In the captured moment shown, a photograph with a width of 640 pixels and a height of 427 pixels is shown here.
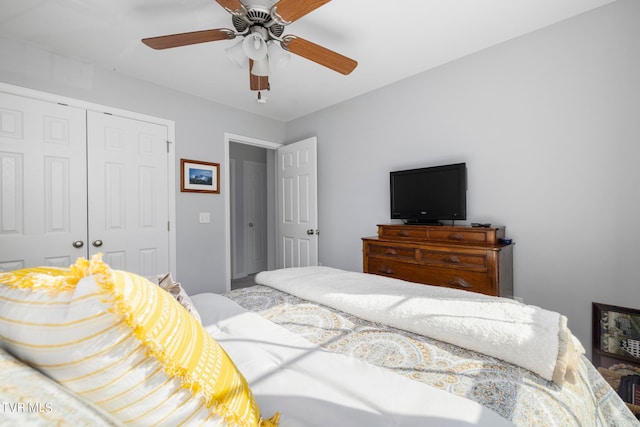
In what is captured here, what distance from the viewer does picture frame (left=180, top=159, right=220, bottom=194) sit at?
3.17 meters

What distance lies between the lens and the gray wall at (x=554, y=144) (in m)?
1.89

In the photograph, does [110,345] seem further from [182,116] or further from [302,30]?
[182,116]

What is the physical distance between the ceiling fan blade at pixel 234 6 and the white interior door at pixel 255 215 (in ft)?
12.9

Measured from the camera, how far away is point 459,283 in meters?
2.21

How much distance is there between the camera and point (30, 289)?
1.64 ft

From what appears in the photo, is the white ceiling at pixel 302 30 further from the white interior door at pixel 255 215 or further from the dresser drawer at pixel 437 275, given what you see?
the white interior door at pixel 255 215

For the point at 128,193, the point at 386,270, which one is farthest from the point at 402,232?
the point at 128,193

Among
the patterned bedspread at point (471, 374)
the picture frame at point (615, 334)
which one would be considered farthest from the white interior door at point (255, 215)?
the picture frame at point (615, 334)

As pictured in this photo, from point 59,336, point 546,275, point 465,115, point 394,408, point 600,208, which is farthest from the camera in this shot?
point 465,115

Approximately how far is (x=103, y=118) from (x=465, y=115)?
339cm

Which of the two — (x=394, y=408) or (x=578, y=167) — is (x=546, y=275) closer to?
(x=578, y=167)

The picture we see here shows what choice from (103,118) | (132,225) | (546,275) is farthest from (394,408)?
(103,118)

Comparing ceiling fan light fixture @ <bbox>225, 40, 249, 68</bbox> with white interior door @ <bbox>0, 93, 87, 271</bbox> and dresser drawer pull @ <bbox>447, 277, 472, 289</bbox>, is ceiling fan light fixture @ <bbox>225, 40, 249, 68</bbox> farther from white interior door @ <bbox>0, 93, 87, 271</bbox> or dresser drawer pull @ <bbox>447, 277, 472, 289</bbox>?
dresser drawer pull @ <bbox>447, 277, 472, 289</bbox>

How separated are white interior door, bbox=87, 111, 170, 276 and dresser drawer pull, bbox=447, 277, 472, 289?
2.79m
